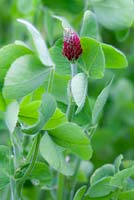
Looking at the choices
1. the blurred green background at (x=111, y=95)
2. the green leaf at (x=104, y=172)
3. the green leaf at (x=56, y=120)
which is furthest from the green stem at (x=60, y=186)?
the blurred green background at (x=111, y=95)

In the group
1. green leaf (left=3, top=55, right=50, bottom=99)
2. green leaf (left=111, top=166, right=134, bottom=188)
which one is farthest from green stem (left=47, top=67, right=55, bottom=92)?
green leaf (left=111, top=166, right=134, bottom=188)

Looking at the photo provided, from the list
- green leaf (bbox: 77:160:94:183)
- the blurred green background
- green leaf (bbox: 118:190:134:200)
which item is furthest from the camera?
the blurred green background

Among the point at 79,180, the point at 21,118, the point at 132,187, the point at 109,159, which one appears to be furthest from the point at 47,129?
the point at 109,159

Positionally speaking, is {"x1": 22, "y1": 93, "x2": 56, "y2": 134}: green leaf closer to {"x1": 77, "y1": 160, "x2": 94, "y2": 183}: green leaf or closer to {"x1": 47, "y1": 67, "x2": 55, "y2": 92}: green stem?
{"x1": 47, "y1": 67, "x2": 55, "y2": 92}: green stem

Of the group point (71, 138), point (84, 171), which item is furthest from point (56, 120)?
point (84, 171)

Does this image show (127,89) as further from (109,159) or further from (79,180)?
(79,180)

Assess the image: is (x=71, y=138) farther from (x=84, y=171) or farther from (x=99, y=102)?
(x=84, y=171)
